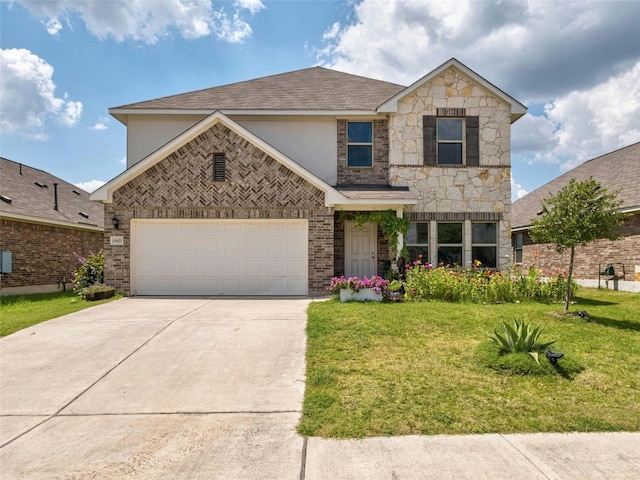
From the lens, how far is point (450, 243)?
542 inches

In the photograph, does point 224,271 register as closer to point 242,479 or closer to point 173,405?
point 173,405

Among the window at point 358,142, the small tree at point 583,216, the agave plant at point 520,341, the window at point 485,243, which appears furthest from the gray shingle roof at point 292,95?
the agave plant at point 520,341

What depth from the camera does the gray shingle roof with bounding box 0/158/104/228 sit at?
14724mm

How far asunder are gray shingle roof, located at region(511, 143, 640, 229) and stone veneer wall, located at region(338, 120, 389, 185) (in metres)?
5.87

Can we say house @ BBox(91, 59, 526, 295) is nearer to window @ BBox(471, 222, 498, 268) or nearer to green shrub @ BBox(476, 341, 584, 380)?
window @ BBox(471, 222, 498, 268)

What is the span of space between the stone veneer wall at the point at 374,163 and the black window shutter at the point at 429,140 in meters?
1.32

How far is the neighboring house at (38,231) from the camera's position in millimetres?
13875

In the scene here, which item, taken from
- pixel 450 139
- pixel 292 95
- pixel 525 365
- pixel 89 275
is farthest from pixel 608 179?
pixel 89 275

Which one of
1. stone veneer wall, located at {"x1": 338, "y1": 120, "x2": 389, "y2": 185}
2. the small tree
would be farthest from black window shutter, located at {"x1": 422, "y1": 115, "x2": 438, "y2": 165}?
the small tree

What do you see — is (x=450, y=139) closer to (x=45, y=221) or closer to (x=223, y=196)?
(x=223, y=196)

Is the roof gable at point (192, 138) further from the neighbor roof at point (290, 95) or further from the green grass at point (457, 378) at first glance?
the green grass at point (457, 378)

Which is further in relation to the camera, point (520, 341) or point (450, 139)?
point (450, 139)

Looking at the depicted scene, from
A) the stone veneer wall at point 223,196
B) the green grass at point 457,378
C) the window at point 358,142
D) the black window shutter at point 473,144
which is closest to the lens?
the green grass at point 457,378

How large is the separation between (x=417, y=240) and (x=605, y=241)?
26.5 feet
